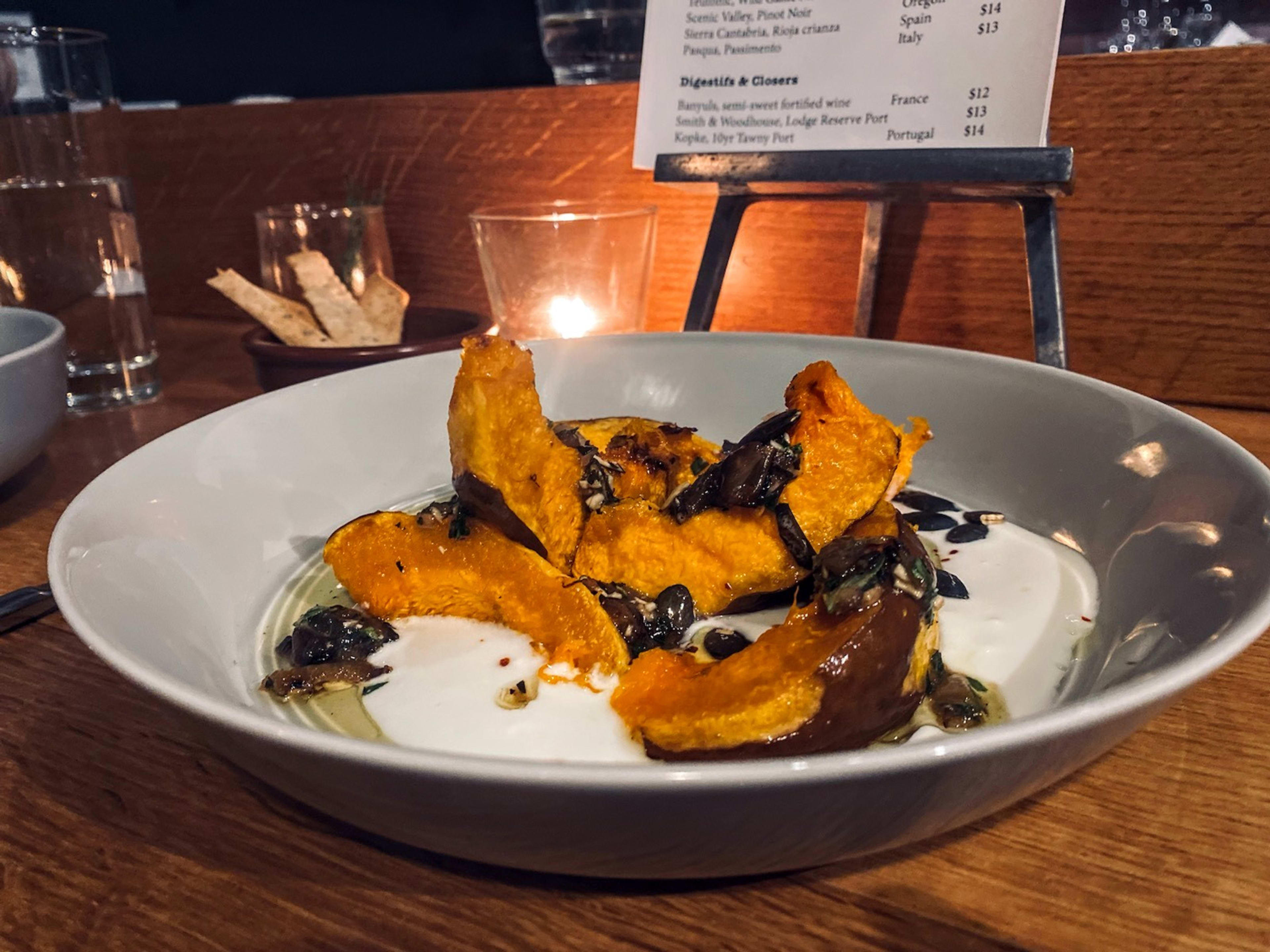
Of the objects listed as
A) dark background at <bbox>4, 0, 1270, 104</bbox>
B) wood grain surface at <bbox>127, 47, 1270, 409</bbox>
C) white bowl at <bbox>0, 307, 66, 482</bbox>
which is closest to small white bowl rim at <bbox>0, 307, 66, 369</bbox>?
white bowl at <bbox>0, 307, 66, 482</bbox>

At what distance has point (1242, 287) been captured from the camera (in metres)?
1.11

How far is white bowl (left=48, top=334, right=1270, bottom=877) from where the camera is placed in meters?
0.35

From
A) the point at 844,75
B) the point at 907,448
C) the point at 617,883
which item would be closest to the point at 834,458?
the point at 907,448

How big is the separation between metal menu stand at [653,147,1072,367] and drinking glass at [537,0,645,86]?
0.42 m

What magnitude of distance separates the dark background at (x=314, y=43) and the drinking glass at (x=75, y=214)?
1.31 metres

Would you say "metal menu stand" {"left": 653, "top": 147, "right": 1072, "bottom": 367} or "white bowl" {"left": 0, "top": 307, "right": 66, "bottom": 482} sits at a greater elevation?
"metal menu stand" {"left": 653, "top": 147, "right": 1072, "bottom": 367}

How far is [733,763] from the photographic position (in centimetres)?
38

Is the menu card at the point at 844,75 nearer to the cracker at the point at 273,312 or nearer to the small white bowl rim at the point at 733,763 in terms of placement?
the cracker at the point at 273,312

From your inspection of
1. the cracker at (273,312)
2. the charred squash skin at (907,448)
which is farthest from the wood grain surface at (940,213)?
the charred squash skin at (907,448)

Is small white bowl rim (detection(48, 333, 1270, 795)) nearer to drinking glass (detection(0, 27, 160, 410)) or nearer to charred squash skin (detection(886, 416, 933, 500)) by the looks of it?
charred squash skin (detection(886, 416, 933, 500))

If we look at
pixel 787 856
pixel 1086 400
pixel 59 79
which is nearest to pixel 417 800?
pixel 787 856

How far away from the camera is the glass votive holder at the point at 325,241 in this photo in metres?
1.50

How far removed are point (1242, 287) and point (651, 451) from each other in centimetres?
81

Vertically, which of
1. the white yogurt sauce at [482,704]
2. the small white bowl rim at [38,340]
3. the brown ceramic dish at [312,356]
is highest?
the small white bowl rim at [38,340]
